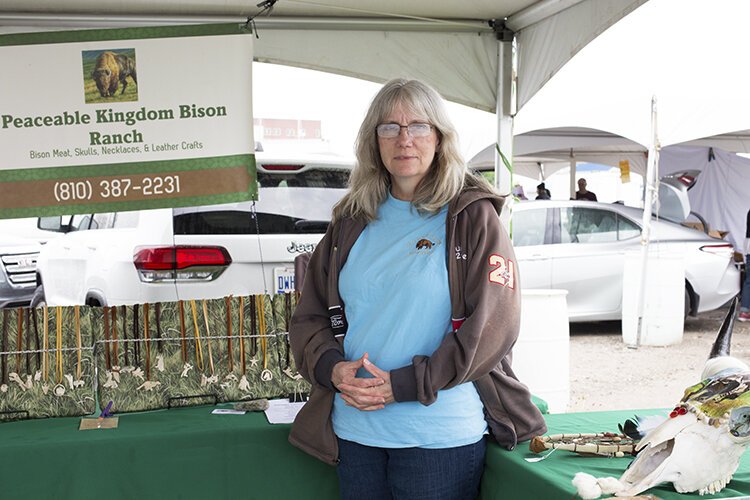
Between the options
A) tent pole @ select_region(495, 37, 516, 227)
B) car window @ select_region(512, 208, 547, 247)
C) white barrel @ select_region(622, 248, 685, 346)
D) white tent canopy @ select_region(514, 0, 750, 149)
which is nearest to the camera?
tent pole @ select_region(495, 37, 516, 227)

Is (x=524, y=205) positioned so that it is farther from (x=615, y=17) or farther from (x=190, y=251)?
(x=615, y=17)

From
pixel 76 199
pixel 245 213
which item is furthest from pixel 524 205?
pixel 76 199

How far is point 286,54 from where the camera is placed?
3.70 meters

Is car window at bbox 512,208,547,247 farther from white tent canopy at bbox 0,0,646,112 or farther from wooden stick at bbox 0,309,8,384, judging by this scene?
wooden stick at bbox 0,309,8,384

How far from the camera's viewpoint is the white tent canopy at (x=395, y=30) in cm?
342

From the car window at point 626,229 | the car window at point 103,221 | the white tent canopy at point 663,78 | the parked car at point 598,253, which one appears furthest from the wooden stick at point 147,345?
the white tent canopy at point 663,78

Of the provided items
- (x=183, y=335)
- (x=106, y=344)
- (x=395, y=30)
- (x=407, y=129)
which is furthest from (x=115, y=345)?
(x=395, y=30)

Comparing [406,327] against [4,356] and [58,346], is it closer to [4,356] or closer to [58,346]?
[58,346]

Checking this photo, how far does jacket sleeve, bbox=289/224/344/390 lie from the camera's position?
2.03 meters

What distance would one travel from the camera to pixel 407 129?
1.95 meters

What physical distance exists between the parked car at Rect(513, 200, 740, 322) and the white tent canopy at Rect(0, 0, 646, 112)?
4634mm

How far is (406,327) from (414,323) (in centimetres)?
2

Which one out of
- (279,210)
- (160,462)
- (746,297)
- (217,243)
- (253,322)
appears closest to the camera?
(160,462)

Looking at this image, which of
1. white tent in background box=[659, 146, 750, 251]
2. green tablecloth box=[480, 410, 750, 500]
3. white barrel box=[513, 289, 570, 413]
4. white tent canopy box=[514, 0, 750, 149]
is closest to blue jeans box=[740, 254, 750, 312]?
white tent canopy box=[514, 0, 750, 149]
